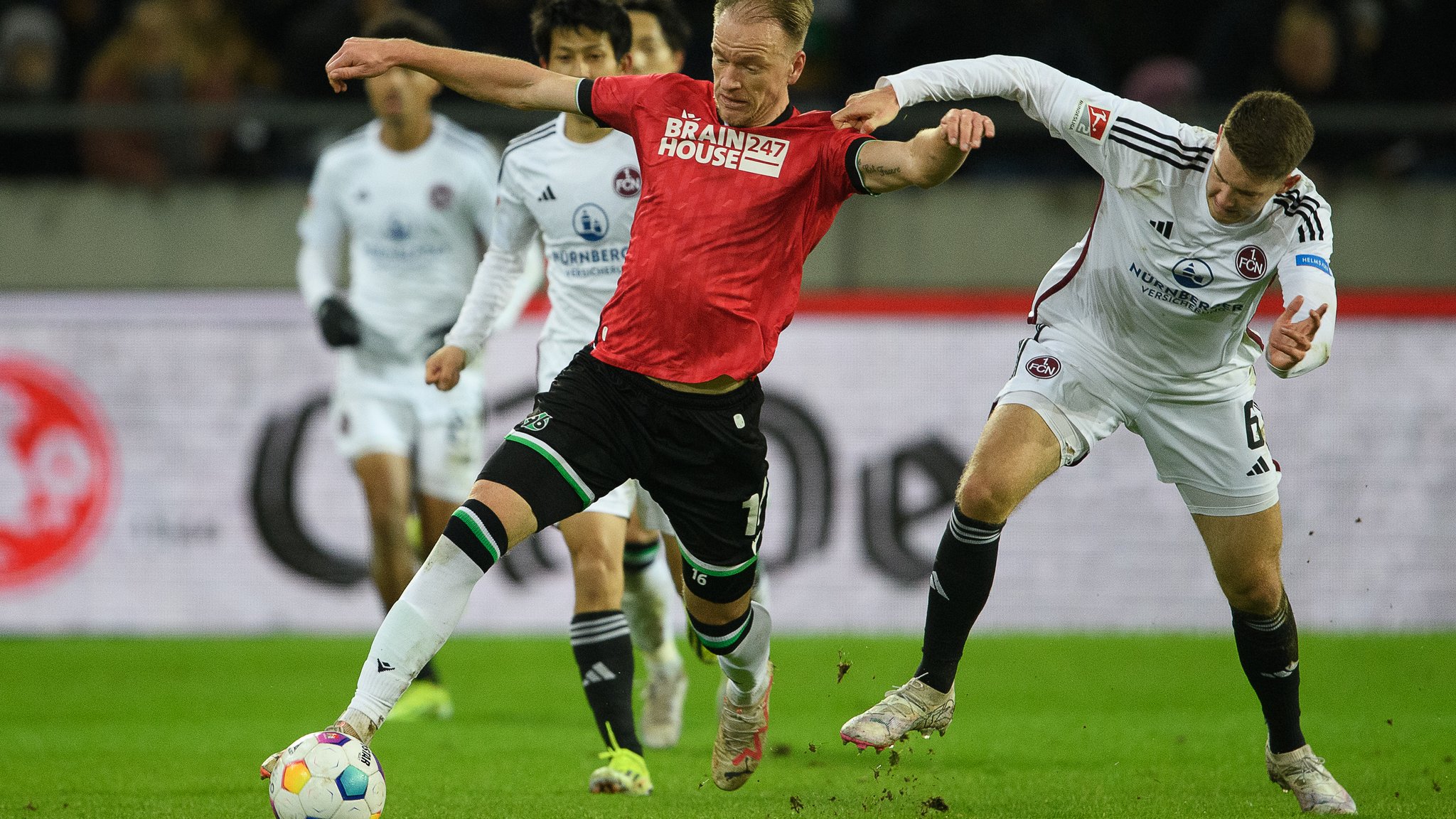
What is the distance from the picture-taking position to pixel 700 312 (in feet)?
16.3

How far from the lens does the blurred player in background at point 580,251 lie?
6.02 m

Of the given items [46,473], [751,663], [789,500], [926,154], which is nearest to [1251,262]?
[926,154]

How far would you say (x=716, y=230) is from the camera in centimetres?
496

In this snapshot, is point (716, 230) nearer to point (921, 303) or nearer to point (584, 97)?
point (584, 97)

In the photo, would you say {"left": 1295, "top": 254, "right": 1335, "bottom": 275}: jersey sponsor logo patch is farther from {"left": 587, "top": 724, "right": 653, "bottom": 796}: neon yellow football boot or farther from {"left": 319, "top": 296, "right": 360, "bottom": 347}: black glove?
{"left": 319, "top": 296, "right": 360, "bottom": 347}: black glove

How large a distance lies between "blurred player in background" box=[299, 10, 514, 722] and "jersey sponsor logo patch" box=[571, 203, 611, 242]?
178 cm

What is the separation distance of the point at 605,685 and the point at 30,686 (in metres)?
4.40

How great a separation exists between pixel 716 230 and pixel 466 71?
0.88 meters

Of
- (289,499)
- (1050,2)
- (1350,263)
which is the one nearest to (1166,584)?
(1350,263)

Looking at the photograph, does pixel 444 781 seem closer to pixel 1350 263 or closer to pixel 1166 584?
pixel 1166 584

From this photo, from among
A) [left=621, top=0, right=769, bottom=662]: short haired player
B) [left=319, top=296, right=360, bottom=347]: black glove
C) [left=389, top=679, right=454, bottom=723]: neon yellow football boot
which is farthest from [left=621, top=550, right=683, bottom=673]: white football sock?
[left=319, top=296, right=360, bottom=347]: black glove

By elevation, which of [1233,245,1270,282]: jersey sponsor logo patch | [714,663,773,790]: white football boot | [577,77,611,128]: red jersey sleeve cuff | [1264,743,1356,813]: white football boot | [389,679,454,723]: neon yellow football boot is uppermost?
[577,77,611,128]: red jersey sleeve cuff

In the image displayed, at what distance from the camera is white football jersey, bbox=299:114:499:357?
8141 millimetres

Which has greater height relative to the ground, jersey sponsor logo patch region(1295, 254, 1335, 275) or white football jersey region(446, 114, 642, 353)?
jersey sponsor logo patch region(1295, 254, 1335, 275)
